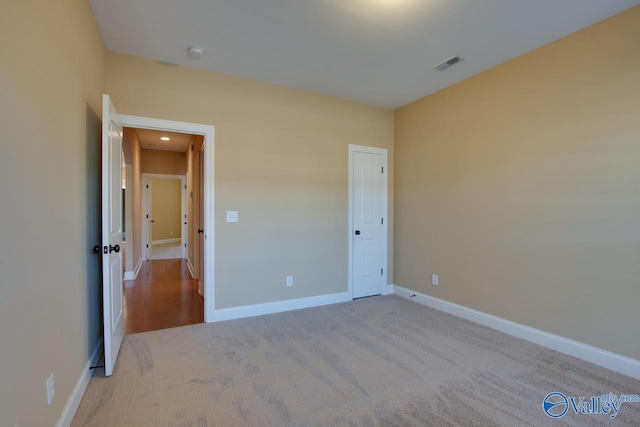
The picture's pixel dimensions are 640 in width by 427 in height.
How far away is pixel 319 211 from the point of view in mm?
4090

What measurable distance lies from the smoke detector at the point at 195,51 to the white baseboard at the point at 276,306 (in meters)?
2.68

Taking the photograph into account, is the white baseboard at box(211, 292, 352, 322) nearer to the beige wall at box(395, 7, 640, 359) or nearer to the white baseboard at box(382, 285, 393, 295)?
the white baseboard at box(382, 285, 393, 295)

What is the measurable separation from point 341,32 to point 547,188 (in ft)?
7.75

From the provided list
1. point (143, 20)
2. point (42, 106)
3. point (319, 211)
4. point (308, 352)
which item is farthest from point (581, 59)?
point (42, 106)

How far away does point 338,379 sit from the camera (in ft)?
7.60

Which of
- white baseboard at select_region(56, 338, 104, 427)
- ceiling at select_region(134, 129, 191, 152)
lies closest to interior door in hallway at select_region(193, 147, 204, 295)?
ceiling at select_region(134, 129, 191, 152)

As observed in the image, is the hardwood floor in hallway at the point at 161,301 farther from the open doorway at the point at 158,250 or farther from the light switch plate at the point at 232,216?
the light switch plate at the point at 232,216

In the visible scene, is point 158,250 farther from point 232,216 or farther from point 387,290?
point 387,290

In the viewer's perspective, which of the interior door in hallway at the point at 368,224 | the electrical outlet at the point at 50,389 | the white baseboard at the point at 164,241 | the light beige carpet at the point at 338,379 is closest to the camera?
the electrical outlet at the point at 50,389

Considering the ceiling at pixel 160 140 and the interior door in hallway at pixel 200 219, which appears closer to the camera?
the interior door in hallway at pixel 200 219

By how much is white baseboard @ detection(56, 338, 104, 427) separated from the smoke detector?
2.76 meters
